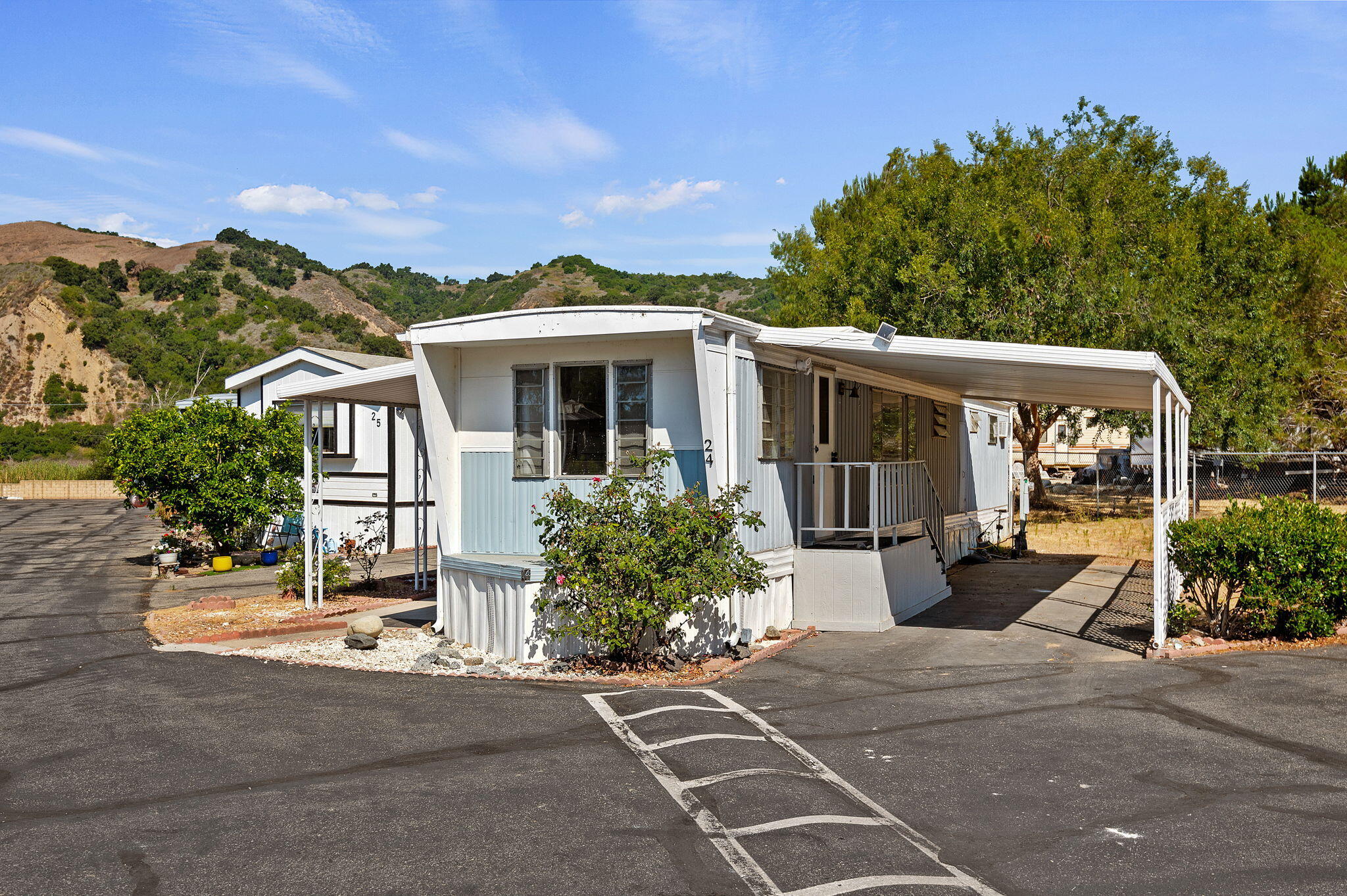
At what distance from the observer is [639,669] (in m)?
8.73

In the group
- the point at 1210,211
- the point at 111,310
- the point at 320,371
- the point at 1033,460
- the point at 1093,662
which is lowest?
the point at 1093,662

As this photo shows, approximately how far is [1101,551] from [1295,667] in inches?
453

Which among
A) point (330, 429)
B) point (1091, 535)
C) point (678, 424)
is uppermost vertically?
point (330, 429)

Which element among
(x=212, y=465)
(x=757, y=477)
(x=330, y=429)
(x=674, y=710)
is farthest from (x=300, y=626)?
(x=330, y=429)

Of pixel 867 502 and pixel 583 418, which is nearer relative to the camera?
pixel 583 418

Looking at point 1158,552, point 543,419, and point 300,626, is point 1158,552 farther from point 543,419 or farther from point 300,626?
point 300,626

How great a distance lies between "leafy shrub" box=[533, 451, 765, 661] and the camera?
328 inches

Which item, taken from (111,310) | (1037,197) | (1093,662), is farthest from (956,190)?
(111,310)

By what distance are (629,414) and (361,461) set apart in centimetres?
1131

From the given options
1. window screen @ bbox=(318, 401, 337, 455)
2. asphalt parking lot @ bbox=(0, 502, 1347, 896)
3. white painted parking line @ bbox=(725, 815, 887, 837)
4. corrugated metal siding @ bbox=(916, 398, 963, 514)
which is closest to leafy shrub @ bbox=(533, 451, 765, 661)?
asphalt parking lot @ bbox=(0, 502, 1347, 896)

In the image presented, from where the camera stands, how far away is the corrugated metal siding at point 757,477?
31.7 ft

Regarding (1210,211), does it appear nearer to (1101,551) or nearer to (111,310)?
(1101,551)

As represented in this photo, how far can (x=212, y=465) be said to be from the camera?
16.9 metres

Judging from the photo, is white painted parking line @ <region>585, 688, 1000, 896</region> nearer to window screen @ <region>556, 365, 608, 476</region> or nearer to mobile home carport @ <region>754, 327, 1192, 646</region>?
window screen @ <region>556, 365, 608, 476</region>
